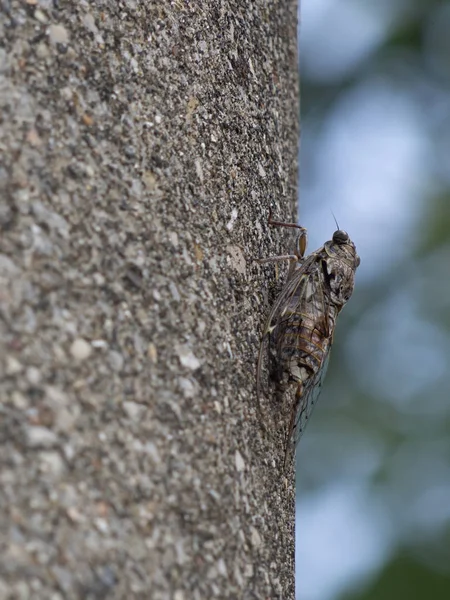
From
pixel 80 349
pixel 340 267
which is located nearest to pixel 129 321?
pixel 80 349

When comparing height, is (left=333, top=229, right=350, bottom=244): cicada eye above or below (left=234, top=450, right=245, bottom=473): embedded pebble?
above

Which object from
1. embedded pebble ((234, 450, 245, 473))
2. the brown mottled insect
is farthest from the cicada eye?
embedded pebble ((234, 450, 245, 473))

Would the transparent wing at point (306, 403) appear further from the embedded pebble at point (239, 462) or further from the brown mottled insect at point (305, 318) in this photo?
the embedded pebble at point (239, 462)

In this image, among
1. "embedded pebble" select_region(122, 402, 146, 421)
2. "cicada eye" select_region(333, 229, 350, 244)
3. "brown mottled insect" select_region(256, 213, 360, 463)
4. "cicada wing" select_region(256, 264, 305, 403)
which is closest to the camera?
"embedded pebble" select_region(122, 402, 146, 421)

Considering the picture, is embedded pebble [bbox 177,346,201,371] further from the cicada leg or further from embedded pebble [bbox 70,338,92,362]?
the cicada leg

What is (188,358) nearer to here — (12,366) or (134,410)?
(134,410)

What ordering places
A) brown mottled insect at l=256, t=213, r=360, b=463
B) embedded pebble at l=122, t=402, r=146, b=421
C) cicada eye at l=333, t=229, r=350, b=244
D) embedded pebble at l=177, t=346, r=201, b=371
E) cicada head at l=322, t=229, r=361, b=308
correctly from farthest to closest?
cicada eye at l=333, t=229, r=350, b=244 → cicada head at l=322, t=229, r=361, b=308 → brown mottled insect at l=256, t=213, r=360, b=463 → embedded pebble at l=177, t=346, r=201, b=371 → embedded pebble at l=122, t=402, r=146, b=421
